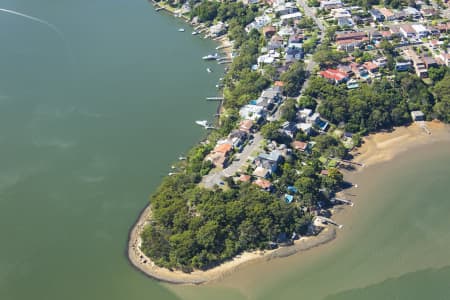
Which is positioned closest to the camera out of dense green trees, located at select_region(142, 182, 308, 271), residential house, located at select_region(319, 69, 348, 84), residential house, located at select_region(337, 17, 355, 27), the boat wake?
dense green trees, located at select_region(142, 182, 308, 271)

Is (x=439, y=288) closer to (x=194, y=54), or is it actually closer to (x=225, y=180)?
(x=225, y=180)

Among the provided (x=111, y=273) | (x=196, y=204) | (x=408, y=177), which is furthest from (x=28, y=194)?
(x=408, y=177)

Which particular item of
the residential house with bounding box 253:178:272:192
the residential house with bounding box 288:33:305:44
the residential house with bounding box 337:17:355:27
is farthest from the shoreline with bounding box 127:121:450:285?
the residential house with bounding box 337:17:355:27

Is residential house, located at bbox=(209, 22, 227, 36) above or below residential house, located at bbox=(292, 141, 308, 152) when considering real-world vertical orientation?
above

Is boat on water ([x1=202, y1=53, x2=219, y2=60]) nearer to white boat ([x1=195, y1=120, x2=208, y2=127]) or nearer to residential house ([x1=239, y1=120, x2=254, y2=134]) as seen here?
white boat ([x1=195, y1=120, x2=208, y2=127])

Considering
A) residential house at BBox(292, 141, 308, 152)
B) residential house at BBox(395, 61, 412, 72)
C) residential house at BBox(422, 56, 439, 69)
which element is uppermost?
residential house at BBox(422, 56, 439, 69)

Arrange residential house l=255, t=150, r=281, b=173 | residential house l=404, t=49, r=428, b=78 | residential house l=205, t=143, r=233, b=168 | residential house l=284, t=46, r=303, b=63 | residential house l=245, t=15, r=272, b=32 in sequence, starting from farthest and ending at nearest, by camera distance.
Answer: residential house l=245, t=15, r=272, b=32 < residential house l=284, t=46, r=303, b=63 < residential house l=404, t=49, r=428, b=78 < residential house l=205, t=143, r=233, b=168 < residential house l=255, t=150, r=281, b=173

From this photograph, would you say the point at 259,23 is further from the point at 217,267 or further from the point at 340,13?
the point at 217,267
